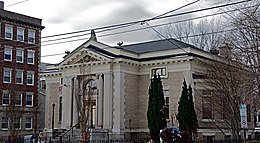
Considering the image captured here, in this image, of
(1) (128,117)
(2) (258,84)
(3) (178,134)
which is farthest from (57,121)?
(2) (258,84)

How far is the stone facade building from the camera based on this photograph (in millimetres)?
41344

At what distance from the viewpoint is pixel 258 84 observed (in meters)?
21.4

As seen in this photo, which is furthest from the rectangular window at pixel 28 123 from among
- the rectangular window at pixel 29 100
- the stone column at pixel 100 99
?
the stone column at pixel 100 99

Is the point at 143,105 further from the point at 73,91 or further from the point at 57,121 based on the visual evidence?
the point at 57,121

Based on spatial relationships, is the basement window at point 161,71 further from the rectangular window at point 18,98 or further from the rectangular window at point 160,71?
the rectangular window at point 18,98

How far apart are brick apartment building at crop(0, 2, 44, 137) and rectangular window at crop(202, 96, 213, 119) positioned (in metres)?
24.4

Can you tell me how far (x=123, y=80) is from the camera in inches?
1678

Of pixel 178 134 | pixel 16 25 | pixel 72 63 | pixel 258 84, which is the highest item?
pixel 16 25

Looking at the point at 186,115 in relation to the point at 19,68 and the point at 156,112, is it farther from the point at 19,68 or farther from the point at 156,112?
the point at 19,68

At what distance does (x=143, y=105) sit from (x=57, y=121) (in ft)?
36.0

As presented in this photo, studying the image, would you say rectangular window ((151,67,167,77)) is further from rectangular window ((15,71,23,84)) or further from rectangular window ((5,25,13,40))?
rectangular window ((5,25,13,40))

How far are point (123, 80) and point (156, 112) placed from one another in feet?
32.1

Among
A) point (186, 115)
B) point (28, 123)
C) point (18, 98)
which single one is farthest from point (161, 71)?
point (18, 98)

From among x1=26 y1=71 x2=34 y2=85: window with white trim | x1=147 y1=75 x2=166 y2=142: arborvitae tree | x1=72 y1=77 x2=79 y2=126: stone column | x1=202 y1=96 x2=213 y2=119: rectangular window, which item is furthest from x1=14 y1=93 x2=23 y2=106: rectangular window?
x1=147 y1=75 x2=166 y2=142: arborvitae tree
